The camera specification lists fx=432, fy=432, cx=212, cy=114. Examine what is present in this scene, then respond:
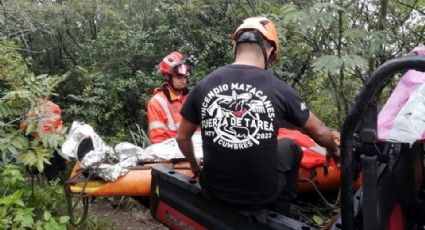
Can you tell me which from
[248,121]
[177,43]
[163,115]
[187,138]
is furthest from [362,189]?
[177,43]

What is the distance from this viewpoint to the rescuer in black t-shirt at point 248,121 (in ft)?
7.80

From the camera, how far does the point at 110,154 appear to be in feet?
12.3

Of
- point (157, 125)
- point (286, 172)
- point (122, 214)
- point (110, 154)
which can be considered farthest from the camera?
point (122, 214)

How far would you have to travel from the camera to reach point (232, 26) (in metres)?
7.34

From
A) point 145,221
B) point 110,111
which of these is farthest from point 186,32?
point 145,221

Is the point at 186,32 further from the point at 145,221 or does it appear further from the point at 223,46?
the point at 145,221

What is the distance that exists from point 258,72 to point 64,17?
9.62 meters

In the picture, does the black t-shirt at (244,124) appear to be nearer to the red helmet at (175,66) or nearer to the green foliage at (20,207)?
the green foliage at (20,207)

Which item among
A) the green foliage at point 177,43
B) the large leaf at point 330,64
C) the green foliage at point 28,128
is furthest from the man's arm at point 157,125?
the large leaf at point 330,64

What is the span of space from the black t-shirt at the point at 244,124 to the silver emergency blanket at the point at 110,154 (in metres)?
1.12

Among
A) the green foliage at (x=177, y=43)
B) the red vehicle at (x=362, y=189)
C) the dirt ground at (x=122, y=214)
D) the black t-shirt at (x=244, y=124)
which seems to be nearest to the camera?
the red vehicle at (x=362, y=189)

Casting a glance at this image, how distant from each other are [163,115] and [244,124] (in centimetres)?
258

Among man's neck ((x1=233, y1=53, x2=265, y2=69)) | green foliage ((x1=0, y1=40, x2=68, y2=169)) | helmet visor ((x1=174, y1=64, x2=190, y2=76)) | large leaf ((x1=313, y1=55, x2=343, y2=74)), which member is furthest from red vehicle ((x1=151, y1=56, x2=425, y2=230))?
helmet visor ((x1=174, y1=64, x2=190, y2=76))

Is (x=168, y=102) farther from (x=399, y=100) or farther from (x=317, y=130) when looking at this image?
(x=399, y=100)
